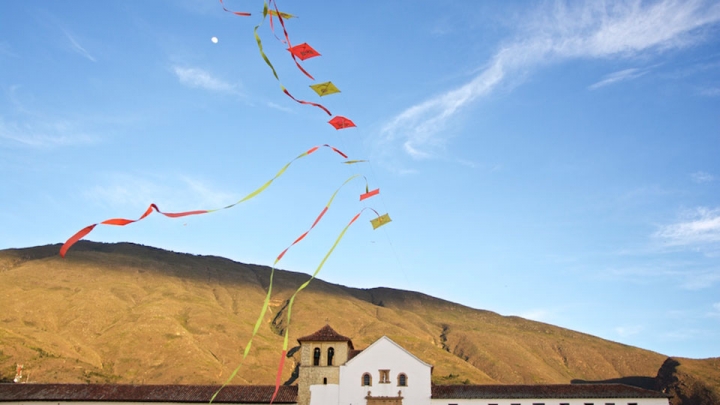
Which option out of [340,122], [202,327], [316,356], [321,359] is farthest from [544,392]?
[202,327]

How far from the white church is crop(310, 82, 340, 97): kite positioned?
30668 mm

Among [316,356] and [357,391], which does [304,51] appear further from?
[316,356]

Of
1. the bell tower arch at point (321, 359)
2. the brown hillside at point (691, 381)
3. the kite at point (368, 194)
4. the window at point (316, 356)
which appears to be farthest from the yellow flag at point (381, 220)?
the brown hillside at point (691, 381)

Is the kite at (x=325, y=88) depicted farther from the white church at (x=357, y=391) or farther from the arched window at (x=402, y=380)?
the arched window at (x=402, y=380)

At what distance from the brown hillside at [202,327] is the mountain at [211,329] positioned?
285 mm

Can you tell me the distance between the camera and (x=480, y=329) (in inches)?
5039

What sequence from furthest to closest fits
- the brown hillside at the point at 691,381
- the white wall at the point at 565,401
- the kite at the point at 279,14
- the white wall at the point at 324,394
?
the brown hillside at the point at 691,381 → the white wall at the point at 324,394 → the white wall at the point at 565,401 → the kite at the point at 279,14

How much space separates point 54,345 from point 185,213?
79692 mm

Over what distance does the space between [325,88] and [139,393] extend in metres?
35.2

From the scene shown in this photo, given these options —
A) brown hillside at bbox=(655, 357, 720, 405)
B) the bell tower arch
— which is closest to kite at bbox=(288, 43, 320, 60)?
the bell tower arch

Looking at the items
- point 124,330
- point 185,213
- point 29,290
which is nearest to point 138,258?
point 29,290

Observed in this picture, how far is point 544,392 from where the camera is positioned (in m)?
41.0

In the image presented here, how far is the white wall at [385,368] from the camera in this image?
41438mm

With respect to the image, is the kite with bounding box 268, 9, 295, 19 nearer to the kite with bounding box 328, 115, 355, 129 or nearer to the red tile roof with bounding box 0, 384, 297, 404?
the kite with bounding box 328, 115, 355, 129
